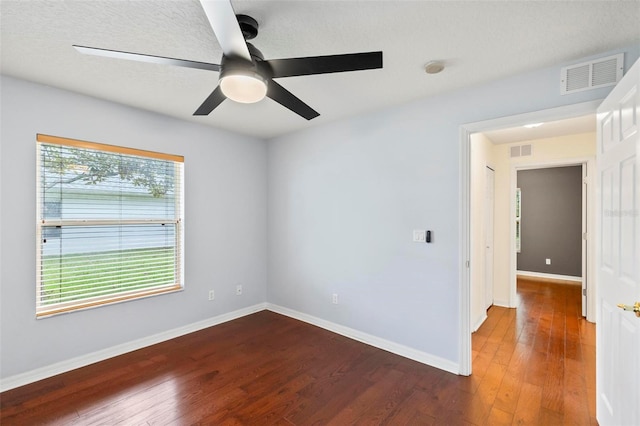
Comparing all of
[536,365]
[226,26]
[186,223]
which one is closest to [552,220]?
[536,365]

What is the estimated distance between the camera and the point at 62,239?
2623mm

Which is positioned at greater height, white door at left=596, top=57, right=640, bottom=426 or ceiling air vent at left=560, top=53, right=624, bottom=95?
ceiling air vent at left=560, top=53, right=624, bottom=95

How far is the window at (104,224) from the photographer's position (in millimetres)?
2564

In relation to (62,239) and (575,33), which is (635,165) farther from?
(62,239)

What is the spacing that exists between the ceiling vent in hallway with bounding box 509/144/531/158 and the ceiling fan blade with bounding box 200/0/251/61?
438 cm

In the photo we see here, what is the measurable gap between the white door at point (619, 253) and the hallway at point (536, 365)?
30cm

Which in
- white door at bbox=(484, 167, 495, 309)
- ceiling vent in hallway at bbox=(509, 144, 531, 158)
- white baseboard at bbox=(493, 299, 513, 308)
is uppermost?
ceiling vent in hallway at bbox=(509, 144, 531, 158)

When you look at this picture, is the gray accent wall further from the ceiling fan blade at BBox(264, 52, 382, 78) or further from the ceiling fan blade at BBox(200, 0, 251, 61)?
the ceiling fan blade at BBox(200, 0, 251, 61)

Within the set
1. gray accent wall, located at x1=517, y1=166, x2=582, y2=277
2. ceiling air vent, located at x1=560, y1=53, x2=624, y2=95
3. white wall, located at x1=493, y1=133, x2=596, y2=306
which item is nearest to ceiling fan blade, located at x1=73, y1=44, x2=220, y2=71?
ceiling air vent, located at x1=560, y1=53, x2=624, y2=95

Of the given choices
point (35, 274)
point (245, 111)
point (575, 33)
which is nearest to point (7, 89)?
point (35, 274)

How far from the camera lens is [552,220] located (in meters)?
6.30

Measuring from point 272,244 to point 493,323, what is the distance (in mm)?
3125

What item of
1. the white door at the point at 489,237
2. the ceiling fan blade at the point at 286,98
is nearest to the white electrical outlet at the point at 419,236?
the ceiling fan blade at the point at 286,98

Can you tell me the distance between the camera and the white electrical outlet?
9.10ft
